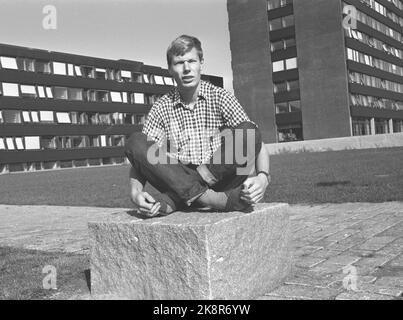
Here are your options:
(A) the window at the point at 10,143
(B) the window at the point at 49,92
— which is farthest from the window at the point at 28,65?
(A) the window at the point at 10,143

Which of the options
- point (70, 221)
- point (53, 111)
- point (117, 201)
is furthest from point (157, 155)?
point (53, 111)

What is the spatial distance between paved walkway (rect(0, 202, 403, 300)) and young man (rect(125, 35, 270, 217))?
725mm

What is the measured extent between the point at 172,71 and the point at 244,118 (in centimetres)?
66

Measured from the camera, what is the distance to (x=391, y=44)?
66.1 meters

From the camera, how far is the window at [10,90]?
162 ft

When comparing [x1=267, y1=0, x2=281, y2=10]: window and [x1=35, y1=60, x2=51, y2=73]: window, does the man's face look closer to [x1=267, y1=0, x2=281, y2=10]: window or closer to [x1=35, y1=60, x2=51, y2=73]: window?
[x1=35, y1=60, x2=51, y2=73]: window

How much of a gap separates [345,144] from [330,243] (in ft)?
101

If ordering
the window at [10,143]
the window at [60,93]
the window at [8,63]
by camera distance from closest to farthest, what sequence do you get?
the window at [10,143], the window at [8,63], the window at [60,93]

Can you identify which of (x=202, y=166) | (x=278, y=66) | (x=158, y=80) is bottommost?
(x=202, y=166)

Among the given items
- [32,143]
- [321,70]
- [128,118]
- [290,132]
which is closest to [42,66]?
[32,143]

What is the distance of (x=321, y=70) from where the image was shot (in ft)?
173

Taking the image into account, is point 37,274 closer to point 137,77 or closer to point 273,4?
point 273,4

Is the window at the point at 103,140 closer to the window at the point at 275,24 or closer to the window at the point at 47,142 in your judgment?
the window at the point at 47,142

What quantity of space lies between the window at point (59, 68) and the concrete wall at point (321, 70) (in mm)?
27998
